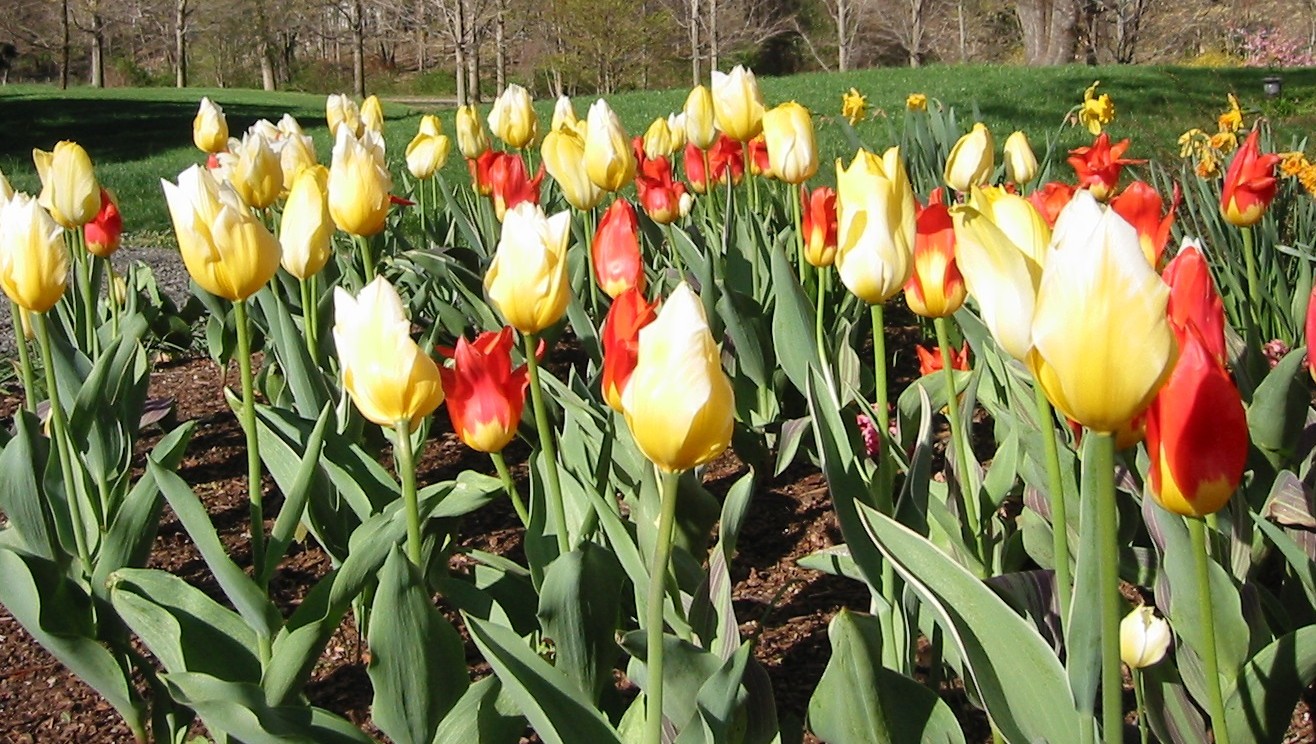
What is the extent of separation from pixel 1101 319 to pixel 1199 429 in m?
0.24

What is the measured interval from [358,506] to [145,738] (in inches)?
16.2

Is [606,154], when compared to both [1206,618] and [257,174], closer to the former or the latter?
[257,174]

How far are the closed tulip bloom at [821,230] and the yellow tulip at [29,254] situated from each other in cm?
115

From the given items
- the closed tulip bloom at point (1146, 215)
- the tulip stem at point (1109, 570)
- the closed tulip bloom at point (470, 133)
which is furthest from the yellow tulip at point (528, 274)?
the closed tulip bloom at point (470, 133)

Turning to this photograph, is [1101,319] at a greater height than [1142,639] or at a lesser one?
greater

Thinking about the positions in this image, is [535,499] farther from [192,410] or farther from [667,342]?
[192,410]

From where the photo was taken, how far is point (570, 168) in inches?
97.2

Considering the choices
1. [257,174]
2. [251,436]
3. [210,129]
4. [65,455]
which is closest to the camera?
[251,436]

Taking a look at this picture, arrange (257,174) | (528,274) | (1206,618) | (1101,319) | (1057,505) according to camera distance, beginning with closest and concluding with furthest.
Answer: (1101,319) → (1206,618) → (1057,505) → (528,274) → (257,174)

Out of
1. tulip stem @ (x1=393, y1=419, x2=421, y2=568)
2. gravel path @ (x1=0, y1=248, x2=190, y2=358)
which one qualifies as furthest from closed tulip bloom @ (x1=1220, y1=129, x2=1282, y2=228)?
gravel path @ (x1=0, y1=248, x2=190, y2=358)

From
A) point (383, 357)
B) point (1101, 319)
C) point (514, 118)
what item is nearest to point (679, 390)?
point (1101, 319)

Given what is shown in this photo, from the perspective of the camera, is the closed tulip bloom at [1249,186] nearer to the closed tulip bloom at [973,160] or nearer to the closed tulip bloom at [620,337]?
the closed tulip bloom at [973,160]

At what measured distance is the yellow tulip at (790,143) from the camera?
232 centimetres

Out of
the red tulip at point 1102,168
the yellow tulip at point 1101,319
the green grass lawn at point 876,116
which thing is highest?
the green grass lawn at point 876,116
